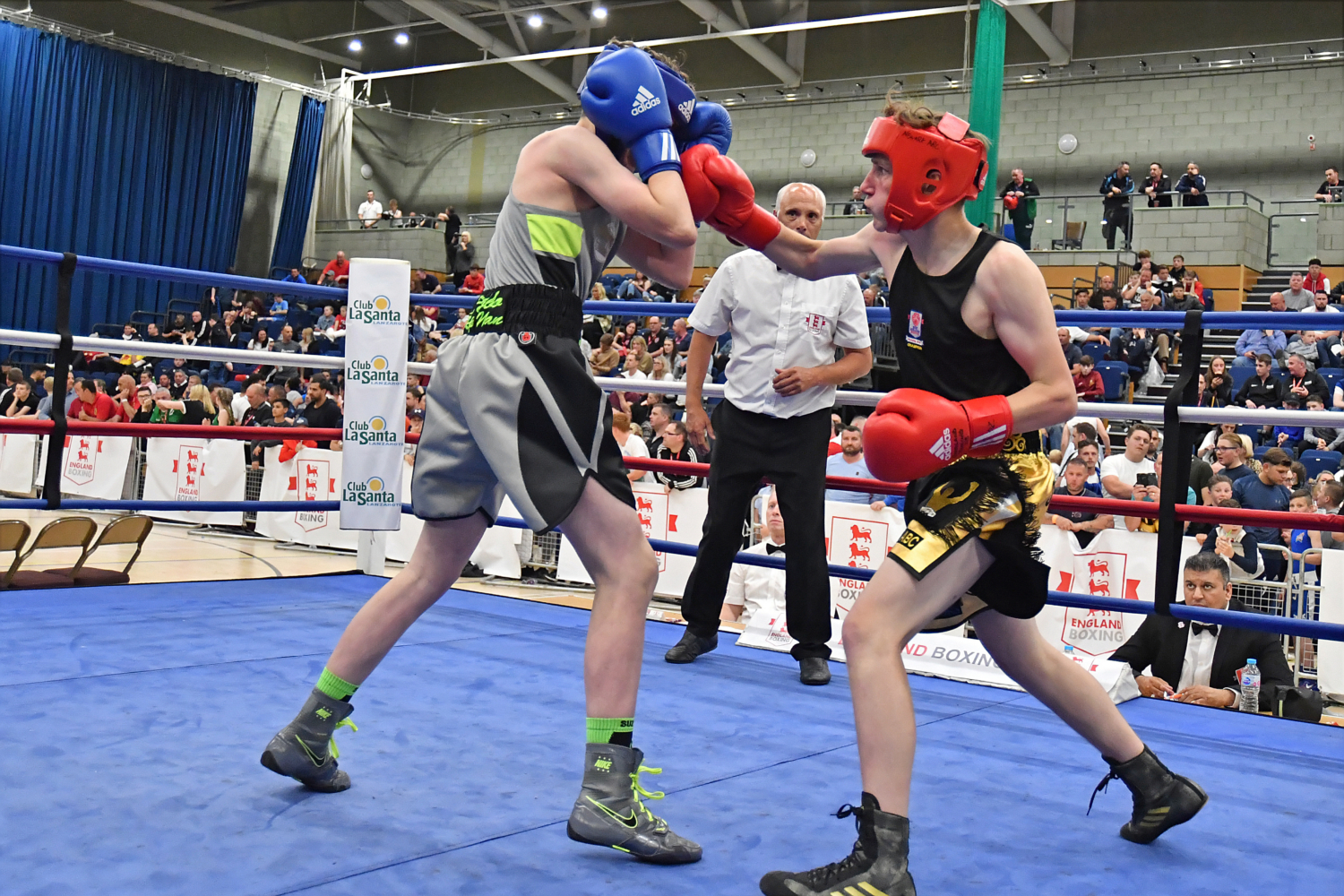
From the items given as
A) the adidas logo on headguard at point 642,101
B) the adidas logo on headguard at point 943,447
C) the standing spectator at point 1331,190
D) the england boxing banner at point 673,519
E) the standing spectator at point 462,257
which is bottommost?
the england boxing banner at point 673,519

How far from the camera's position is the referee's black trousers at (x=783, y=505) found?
309 centimetres

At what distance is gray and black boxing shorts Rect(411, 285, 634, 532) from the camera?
1827 millimetres

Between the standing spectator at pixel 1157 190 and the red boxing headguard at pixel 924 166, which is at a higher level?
the standing spectator at pixel 1157 190

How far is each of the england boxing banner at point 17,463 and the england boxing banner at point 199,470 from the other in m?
1.62

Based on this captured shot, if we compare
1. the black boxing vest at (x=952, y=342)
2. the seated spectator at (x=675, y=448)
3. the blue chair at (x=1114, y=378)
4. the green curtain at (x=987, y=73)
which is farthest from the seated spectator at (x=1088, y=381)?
the black boxing vest at (x=952, y=342)

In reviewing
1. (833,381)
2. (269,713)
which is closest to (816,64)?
(833,381)

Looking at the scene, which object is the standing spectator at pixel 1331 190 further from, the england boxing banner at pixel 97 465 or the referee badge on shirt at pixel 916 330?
the referee badge on shirt at pixel 916 330

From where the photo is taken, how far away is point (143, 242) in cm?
1742

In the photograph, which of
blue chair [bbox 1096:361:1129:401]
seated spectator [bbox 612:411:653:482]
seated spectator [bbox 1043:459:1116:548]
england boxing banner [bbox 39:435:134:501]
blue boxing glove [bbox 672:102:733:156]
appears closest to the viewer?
blue boxing glove [bbox 672:102:733:156]

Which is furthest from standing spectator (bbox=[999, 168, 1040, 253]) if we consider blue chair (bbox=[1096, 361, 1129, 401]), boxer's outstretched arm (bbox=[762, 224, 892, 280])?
Result: boxer's outstretched arm (bbox=[762, 224, 892, 280])

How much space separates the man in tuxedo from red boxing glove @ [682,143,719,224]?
2.24m

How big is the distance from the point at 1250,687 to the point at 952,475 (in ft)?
8.00

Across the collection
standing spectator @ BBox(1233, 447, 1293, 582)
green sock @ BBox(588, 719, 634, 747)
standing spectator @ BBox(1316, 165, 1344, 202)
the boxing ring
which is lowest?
the boxing ring

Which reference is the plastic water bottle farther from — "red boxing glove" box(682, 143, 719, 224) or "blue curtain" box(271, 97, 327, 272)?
"blue curtain" box(271, 97, 327, 272)
